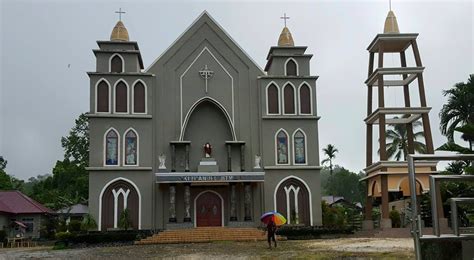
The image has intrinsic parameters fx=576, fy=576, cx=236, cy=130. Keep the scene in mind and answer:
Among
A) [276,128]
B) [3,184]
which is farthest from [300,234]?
[3,184]

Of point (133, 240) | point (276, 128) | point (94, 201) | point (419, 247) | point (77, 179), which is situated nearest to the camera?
point (419, 247)

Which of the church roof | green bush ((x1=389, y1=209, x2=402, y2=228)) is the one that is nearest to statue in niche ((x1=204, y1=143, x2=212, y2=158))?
green bush ((x1=389, y1=209, x2=402, y2=228))

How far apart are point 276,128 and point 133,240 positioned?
9609 millimetres

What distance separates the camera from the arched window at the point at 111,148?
29188 millimetres

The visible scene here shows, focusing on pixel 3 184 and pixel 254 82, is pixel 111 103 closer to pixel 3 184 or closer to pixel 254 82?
pixel 254 82

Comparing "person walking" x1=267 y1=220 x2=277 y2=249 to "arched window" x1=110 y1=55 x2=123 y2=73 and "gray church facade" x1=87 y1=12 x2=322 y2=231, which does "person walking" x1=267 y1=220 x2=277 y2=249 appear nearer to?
"gray church facade" x1=87 y1=12 x2=322 y2=231

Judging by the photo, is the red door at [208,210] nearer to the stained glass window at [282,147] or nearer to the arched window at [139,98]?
the stained glass window at [282,147]

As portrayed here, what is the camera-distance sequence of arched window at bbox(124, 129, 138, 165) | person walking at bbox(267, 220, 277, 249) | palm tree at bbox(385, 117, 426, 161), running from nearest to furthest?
1. person walking at bbox(267, 220, 277, 249)
2. arched window at bbox(124, 129, 138, 165)
3. palm tree at bbox(385, 117, 426, 161)

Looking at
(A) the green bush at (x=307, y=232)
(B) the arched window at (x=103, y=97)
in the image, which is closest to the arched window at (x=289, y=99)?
(A) the green bush at (x=307, y=232)

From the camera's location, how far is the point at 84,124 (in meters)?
Result: 51.6

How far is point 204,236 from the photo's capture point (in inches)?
1036

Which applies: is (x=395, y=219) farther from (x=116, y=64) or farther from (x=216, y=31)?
(x=116, y=64)

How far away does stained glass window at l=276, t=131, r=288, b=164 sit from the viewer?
30348 mm

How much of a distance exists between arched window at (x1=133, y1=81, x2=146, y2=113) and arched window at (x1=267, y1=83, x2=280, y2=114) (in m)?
6.60
